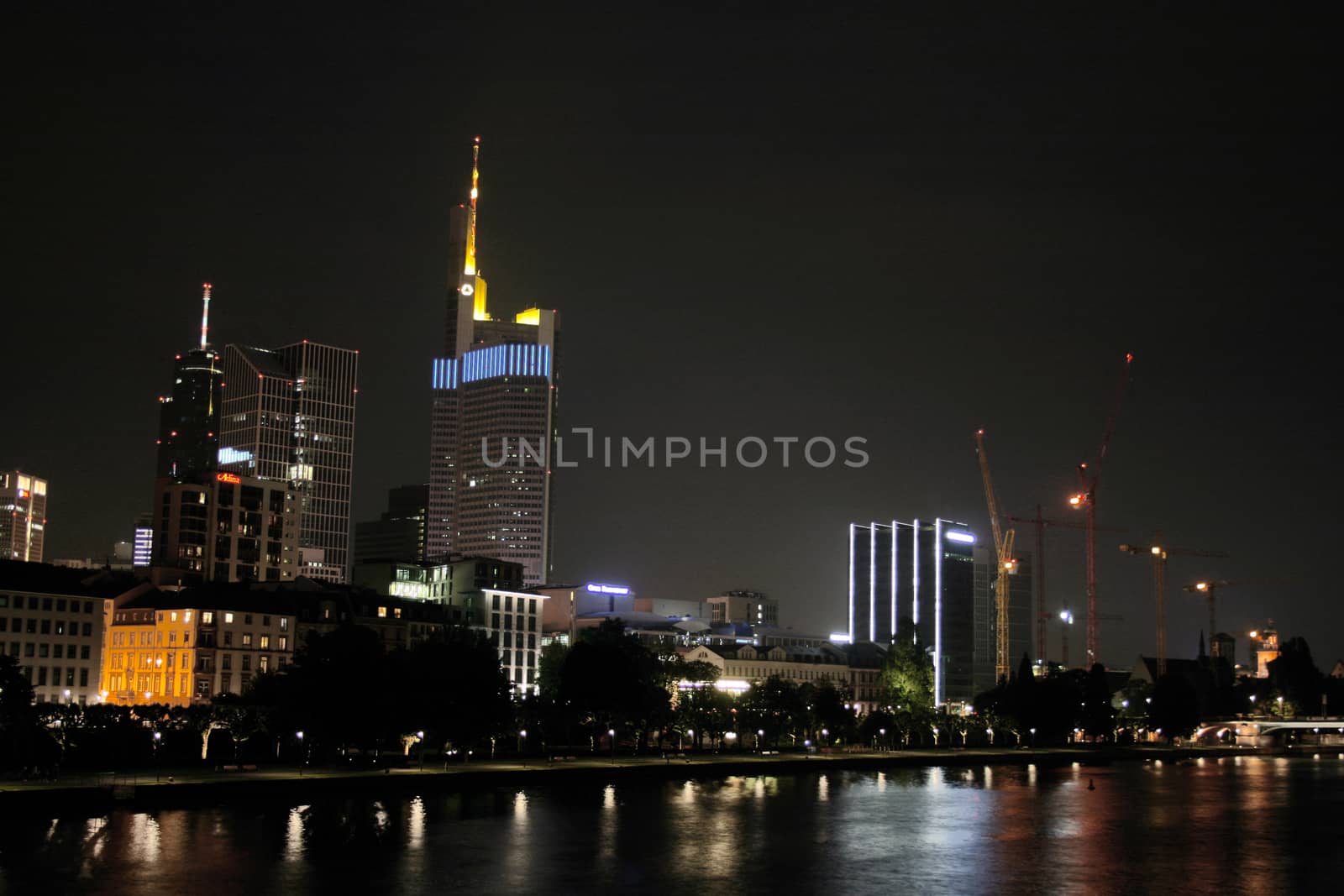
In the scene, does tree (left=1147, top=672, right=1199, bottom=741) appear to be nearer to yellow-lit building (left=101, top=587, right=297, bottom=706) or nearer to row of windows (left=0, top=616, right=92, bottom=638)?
yellow-lit building (left=101, top=587, right=297, bottom=706)

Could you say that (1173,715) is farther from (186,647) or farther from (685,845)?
(685,845)

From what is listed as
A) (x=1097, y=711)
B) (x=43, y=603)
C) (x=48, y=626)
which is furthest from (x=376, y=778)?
(x=1097, y=711)

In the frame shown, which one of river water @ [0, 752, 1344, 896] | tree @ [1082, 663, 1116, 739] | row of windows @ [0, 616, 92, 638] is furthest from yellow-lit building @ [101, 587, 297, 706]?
tree @ [1082, 663, 1116, 739]

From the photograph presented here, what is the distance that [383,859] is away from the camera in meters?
59.6

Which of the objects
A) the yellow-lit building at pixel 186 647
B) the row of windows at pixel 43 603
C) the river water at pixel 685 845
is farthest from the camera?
the yellow-lit building at pixel 186 647

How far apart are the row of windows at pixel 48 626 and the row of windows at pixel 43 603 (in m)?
1.00

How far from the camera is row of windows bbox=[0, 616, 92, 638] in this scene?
12119cm

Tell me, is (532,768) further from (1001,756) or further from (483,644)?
(1001,756)

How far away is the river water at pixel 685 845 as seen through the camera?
55969 millimetres

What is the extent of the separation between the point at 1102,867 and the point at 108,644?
95043mm

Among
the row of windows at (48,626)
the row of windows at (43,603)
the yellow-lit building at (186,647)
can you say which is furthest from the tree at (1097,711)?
the row of windows at (43,603)

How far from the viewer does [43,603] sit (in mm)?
124625

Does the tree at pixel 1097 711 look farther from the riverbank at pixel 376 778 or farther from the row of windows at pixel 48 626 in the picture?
the row of windows at pixel 48 626

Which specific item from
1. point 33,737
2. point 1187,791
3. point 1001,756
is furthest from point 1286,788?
point 33,737
